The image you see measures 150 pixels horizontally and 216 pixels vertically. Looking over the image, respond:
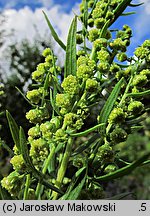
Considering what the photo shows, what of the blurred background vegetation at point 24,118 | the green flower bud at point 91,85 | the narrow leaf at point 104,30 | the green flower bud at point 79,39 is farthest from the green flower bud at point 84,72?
the blurred background vegetation at point 24,118

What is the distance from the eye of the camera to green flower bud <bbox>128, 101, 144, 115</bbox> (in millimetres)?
810

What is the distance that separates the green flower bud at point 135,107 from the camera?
810 mm

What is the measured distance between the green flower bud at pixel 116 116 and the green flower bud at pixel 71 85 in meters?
0.09

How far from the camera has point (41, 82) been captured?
3.10 ft

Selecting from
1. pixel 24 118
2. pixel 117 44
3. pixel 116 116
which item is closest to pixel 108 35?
pixel 117 44

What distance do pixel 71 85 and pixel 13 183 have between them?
0.24m

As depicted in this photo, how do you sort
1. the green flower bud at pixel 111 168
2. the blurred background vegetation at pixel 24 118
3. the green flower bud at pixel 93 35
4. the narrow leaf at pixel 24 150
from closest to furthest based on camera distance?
the narrow leaf at pixel 24 150
the green flower bud at pixel 111 168
the green flower bud at pixel 93 35
the blurred background vegetation at pixel 24 118

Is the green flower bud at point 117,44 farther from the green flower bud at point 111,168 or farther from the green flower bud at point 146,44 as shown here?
the green flower bud at point 111,168

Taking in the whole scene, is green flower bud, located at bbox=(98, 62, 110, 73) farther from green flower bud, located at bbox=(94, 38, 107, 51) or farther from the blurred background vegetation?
the blurred background vegetation

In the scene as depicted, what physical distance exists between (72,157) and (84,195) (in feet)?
0.39

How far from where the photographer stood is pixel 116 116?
0.79 metres

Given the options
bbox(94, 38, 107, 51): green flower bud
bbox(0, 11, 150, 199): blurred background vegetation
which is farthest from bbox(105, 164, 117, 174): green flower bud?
bbox(0, 11, 150, 199): blurred background vegetation

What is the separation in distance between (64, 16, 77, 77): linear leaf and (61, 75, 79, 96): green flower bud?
49mm
